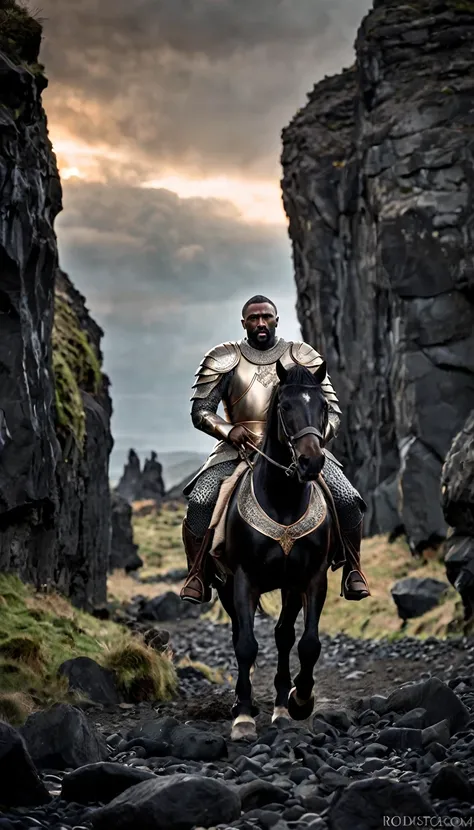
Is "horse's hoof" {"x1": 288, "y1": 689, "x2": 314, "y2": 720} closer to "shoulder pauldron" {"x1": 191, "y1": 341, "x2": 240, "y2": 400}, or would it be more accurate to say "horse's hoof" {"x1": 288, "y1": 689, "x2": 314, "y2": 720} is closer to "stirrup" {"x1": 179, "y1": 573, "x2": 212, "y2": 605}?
"stirrup" {"x1": 179, "y1": 573, "x2": 212, "y2": 605}

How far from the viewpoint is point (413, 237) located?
120 ft

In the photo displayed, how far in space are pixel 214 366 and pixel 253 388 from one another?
1.71 ft

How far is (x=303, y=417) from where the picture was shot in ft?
26.8

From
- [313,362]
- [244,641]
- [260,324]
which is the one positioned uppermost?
[260,324]

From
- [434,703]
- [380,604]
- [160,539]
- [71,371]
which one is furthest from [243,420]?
[160,539]

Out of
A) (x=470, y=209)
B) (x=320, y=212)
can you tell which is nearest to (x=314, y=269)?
(x=320, y=212)

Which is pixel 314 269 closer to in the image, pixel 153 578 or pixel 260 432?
pixel 153 578

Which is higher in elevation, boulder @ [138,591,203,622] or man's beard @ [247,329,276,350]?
man's beard @ [247,329,276,350]

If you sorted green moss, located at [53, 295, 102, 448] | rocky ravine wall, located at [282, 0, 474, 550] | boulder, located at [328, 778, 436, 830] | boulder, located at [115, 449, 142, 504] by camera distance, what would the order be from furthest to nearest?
boulder, located at [115, 449, 142, 504] < rocky ravine wall, located at [282, 0, 474, 550] < green moss, located at [53, 295, 102, 448] < boulder, located at [328, 778, 436, 830]

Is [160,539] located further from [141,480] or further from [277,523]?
[277,523]

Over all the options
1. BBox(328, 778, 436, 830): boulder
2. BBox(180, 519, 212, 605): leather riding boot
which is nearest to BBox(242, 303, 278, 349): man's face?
BBox(180, 519, 212, 605): leather riding boot

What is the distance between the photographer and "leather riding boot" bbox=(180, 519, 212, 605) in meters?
10.0

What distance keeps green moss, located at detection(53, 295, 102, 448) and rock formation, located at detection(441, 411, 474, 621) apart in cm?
770

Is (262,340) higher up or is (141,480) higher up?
(141,480)
